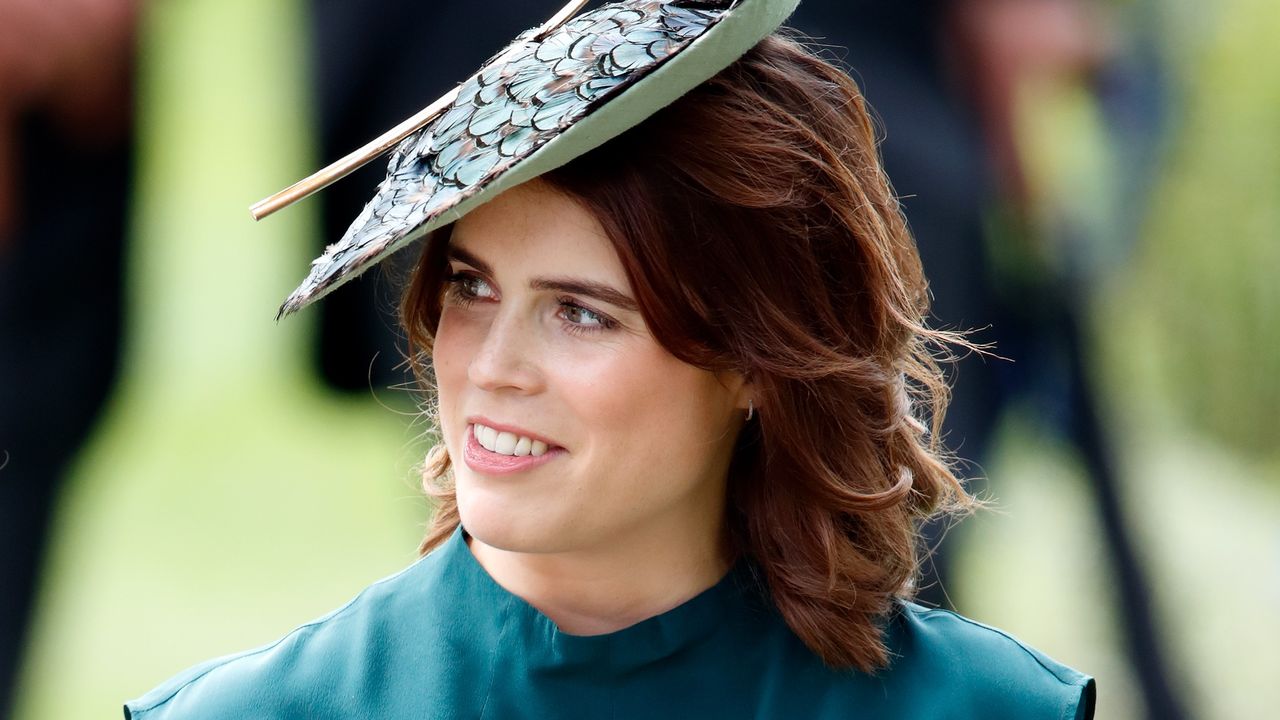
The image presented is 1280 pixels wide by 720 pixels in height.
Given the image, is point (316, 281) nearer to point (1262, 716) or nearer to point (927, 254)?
point (927, 254)

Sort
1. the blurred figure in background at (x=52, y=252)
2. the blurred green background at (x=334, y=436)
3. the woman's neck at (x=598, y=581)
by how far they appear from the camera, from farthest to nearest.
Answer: the blurred green background at (x=334, y=436) → the blurred figure in background at (x=52, y=252) → the woman's neck at (x=598, y=581)

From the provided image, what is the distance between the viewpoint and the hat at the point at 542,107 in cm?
147

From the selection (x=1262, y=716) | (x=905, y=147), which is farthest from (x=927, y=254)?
(x=1262, y=716)

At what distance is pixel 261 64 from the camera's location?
9.78 ft

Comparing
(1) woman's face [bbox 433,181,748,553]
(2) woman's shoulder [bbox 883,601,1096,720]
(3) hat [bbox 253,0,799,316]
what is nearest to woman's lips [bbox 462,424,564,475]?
(1) woman's face [bbox 433,181,748,553]

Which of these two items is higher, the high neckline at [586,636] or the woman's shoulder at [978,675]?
the high neckline at [586,636]

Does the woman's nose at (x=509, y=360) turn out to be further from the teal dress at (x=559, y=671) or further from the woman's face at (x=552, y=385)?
the teal dress at (x=559, y=671)

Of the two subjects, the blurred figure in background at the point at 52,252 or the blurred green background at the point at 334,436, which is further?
the blurred green background at the point at 334,436

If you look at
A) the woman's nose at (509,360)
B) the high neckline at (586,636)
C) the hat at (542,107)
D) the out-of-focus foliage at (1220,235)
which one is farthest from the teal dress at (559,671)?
the out-of-focus foliage at (1220,235)

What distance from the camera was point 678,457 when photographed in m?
1.66

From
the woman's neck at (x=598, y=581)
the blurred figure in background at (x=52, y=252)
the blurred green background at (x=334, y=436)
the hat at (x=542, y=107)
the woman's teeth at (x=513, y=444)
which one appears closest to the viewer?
the hat at (x=542, y=107)

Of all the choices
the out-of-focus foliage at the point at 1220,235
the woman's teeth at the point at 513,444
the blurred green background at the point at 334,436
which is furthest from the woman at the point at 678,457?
the out-of-focus foliage at the point at 1220,235

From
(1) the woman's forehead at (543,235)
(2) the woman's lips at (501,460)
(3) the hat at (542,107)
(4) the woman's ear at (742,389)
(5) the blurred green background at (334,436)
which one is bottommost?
(5) the blurred green background at (334,436)

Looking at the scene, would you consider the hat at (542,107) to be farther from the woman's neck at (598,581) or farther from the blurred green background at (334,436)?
the blurred green background at (334,436)
